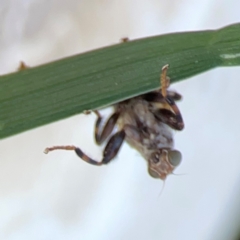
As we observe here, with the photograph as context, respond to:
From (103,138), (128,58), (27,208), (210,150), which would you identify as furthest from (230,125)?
(128,58)

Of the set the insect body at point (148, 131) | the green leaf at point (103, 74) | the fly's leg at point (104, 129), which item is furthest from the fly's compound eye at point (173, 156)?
→ the green leaf at point (103, 74)

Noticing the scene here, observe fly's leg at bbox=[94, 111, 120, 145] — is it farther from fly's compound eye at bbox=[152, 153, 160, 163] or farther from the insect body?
fly's compound eye at bbox=[152, 153, 160, 163]

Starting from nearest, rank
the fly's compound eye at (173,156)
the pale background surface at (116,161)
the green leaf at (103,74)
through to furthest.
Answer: the green leaf at (103,74), the fly's compound eye at (173,156), the pale background surface at (116,161)

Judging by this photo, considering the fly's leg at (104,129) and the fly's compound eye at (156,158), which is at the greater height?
the fly's leg at (104,129)

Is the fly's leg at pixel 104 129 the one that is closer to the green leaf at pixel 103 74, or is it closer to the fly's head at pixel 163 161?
the fly's head at pixel 163 161

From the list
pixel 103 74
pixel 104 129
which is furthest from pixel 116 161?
pixel 103 74

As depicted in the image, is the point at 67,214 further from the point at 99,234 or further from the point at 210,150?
the point at 210,150
